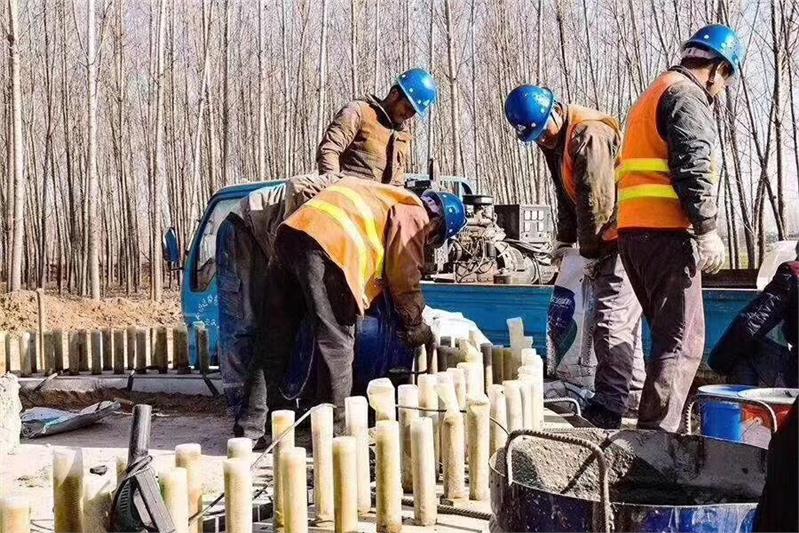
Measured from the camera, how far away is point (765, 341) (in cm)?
545

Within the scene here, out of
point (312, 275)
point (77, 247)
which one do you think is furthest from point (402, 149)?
point (77, 247)

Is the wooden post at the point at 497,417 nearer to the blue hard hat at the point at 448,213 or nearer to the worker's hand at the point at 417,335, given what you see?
the worker's hand at the point at 417,335

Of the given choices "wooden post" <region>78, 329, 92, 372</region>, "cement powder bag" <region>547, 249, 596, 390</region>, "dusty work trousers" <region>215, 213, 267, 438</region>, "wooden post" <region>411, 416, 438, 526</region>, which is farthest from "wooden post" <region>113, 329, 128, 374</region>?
"wooden post" <region>411, 416, 438, 526</region>

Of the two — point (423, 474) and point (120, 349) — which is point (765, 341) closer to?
point (423, 474)

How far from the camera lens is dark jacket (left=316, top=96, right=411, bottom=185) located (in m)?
6.65

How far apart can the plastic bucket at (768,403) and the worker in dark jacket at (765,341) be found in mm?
1107

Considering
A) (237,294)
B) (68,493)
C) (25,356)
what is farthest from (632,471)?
(25,356)

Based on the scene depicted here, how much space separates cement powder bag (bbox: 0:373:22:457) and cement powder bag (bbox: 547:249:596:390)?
12.0 feet

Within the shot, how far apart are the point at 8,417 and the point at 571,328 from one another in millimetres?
3782

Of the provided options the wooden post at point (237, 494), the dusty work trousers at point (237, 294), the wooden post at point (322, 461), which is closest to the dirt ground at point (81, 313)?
the dusty work trousers at point (237, 294)

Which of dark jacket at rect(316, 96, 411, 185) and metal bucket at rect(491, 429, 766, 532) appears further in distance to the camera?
dark jacket at rect(316, 96, 411, 185)

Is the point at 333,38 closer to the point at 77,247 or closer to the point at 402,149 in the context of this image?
the point at 77,247

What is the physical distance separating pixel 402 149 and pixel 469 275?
4641 millimetres

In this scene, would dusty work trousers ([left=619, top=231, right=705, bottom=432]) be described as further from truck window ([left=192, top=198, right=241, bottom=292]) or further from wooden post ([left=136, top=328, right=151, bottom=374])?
wooden post ([left=136, top=328, right=151, bottom=374])
